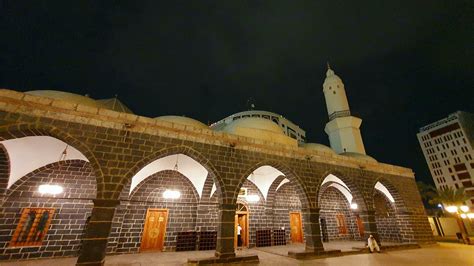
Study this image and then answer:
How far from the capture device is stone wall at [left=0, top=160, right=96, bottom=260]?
6.90 m

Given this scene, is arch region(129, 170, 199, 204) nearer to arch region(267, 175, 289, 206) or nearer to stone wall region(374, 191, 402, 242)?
arch region(267, 175, 289, 206)

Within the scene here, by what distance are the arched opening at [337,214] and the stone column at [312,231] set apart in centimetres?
484

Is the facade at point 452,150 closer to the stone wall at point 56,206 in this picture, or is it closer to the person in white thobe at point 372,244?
the person in white thobe at point 372,244

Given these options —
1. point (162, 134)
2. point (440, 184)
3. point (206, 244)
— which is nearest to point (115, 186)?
point (162, 134)

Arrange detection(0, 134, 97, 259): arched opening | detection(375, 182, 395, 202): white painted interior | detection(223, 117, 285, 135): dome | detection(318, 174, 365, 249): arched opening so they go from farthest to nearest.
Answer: detection(318, 174, 365, 249): arched opening, detection(375, 182, 395, 202): white painted interior, detection(223, 117, 285, 135): dome, detection(0, 134, 97, 259): arched opening

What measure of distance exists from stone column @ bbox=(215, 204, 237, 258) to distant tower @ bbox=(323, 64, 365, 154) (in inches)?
477

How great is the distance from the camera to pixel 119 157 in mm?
6000

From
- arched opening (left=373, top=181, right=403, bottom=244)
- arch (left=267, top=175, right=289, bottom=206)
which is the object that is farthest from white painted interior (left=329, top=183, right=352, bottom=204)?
arch (left=267, top=175, right=289, bottom=206)

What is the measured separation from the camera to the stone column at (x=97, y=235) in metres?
4.99

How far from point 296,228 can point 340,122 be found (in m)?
8.91

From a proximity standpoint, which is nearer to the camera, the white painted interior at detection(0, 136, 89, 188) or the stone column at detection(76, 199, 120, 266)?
the stone column at detection(76, 199, 120, 266)

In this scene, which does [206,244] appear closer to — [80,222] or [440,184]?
[80,222]

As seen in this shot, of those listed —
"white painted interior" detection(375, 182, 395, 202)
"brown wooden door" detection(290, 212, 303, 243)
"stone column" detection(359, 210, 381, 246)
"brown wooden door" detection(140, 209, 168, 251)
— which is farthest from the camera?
"white painted interior" detection(375, 182, 395, 202)

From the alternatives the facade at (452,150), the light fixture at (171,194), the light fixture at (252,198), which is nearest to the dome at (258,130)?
the light fixture at (252,198)
